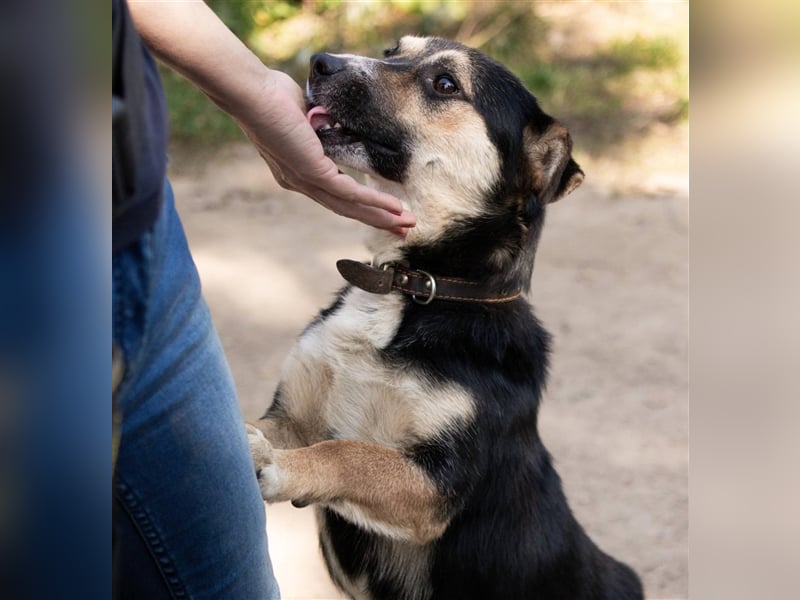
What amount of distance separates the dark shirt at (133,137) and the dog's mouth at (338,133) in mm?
1236

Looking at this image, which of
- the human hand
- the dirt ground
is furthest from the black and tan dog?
the dirt ground

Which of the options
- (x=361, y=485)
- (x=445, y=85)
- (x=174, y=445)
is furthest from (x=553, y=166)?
(x=174, y=445)

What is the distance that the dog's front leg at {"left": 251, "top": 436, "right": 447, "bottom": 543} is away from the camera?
2426 mm

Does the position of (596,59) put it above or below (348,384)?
above

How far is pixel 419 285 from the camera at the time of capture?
274 centimetres

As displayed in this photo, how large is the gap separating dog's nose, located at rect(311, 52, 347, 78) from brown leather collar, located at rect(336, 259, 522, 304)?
0.52 meters

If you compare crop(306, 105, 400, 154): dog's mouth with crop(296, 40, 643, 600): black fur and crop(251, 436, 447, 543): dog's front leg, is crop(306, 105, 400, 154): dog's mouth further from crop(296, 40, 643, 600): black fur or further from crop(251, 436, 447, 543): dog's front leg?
crop(251, 436, 447, 543): dog's front leg

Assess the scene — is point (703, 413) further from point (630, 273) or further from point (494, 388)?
point (630, 273)

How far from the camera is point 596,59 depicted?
8180 millimetres

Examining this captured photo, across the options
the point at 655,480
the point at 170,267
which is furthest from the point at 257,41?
the point at 170,267

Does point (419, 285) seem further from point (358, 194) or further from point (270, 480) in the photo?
point (270, 480)

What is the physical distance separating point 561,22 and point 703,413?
289 inches

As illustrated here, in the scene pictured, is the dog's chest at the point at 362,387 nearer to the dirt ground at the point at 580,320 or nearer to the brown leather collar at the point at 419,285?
the brown leather collar at the point at 419,285

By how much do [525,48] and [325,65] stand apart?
5.62 m
